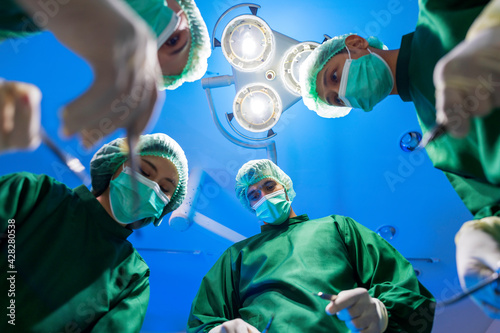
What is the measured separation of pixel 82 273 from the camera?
1.52m

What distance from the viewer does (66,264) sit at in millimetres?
1488

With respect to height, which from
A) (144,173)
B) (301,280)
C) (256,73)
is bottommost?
(301,280)

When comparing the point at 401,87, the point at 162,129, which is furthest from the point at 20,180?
the point at 401,87

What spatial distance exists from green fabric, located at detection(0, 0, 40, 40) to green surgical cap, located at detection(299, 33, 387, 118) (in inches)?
52.9

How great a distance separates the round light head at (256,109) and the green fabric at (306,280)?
70 cm

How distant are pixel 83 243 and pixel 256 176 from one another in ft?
3.68

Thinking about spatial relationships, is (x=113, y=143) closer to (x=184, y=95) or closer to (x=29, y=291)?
(x=184, y=95)

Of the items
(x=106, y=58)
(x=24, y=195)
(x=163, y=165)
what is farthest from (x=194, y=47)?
(x=24, y=195)

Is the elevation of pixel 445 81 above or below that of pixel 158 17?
above

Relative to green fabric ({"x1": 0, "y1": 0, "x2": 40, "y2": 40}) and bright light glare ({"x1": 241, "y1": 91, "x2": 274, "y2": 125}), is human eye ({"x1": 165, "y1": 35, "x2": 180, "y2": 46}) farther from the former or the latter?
bright light glare ({"x1": 241, "y1": 91, "x2": 274, "y2": 125})

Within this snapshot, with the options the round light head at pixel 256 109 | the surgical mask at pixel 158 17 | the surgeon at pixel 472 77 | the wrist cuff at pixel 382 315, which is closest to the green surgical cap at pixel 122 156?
the round light head at pixel 256 109

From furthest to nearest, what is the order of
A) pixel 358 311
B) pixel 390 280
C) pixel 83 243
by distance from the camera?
1. pixel 390 280
2. pixel 83 243
3. pixel 358 311

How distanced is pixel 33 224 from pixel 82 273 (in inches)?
12.1

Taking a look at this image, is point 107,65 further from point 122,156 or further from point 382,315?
point 382,315
